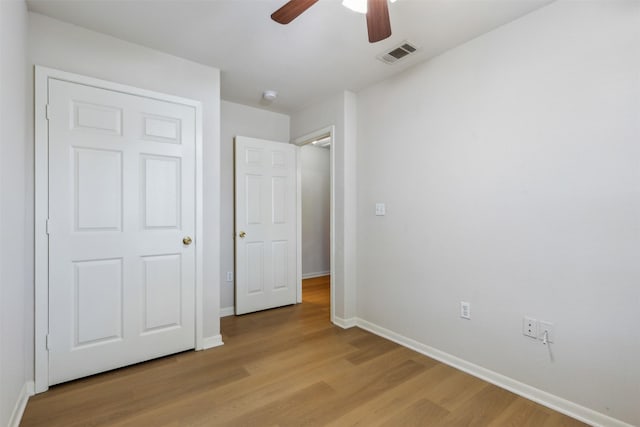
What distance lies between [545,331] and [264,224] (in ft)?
8.85

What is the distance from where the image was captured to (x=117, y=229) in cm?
214

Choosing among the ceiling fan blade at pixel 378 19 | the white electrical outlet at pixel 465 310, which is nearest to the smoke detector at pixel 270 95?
the ceiling fan blade at pixel 378 19

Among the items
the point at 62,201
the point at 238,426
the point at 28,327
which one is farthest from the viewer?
the point at 62,201

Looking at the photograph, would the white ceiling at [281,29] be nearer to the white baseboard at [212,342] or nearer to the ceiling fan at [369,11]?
the ceiling fan at [369,11]

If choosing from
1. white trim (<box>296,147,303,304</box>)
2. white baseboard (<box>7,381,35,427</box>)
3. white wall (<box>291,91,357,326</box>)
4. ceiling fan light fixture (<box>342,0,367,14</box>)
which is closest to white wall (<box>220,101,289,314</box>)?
white trim (<box>296,147,303,304</box>)

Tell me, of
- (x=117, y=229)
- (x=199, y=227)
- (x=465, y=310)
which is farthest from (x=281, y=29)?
(x=465, y=310)

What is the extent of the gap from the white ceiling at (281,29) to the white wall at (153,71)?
0.24 ft

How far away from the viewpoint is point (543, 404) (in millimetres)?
1779

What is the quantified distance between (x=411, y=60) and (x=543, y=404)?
253 centimetres

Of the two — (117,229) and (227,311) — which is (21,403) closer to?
(117,229)

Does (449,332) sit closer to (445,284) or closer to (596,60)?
(445,284)

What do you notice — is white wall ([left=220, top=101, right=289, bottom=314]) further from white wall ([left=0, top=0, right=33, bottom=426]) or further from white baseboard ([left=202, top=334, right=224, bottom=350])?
white wall ([left=0, top=0, right=33, bottom=426])

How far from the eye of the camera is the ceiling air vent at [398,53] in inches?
87.4

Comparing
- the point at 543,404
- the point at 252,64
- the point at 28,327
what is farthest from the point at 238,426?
the point at 252,64
